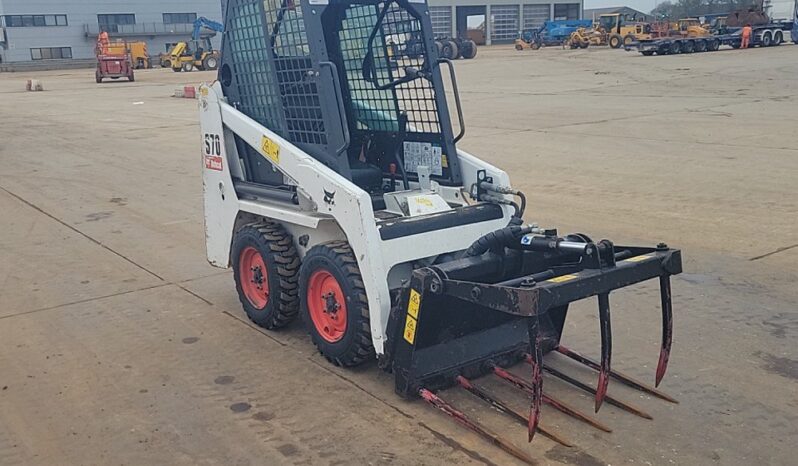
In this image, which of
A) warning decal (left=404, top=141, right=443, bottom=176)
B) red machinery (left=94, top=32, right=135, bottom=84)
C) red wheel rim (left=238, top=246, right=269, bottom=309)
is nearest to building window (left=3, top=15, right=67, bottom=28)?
red machinery (left=94, top=32, right=135, bottom=84)

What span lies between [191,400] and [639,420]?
2.32 metres

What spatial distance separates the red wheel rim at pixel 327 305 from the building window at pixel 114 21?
73.7 meters

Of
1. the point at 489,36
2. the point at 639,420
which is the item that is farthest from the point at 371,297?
the point at 489,36

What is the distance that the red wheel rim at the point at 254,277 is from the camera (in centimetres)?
532

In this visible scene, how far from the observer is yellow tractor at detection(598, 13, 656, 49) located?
148ft

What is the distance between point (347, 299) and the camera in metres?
4.36

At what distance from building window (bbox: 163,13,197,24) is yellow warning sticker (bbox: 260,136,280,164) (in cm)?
7504

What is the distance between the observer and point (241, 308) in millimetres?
5848

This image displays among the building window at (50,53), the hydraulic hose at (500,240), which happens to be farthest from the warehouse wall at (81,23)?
the hydraulic hose at (500,240)

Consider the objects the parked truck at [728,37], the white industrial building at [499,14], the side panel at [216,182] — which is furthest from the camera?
the white industrial building at [499,14]

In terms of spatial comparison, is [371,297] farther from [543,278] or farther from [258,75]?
[258,75]

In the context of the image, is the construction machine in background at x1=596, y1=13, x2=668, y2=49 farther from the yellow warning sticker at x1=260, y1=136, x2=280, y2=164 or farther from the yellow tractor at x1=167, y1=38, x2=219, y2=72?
the yellow warning sticker at x1=260, y1=136, x2=280, y2=164

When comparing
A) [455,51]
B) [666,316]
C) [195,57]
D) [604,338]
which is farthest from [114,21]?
[604,338]

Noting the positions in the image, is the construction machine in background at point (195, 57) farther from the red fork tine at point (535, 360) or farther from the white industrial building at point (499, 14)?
the red fork tine at point (535, 360)
